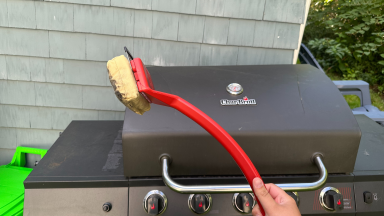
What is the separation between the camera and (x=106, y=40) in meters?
1.52

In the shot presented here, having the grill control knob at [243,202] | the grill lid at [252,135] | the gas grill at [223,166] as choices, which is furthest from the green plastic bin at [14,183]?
the grill control knob at [243,202]

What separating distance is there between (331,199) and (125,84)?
0.76 metres

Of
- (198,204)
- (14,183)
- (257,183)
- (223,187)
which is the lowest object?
(14,183)

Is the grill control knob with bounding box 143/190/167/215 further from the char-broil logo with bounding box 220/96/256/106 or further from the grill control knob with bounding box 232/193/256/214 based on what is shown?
the char-broil logo with bounding box 220/96/256/106

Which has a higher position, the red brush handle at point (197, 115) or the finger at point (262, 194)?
the red brush handle at point (197, 115)

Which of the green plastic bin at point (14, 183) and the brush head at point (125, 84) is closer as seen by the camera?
the brush head at point (125, 84)

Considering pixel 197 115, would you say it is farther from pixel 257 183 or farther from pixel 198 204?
pixel 198 204

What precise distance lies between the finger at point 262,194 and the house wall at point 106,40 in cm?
110

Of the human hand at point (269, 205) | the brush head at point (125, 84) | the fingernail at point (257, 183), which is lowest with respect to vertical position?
the human hand at point (269, 205)

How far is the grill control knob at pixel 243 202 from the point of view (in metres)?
0.82

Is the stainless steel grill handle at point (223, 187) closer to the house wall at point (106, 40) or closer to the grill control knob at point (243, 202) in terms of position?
the grill control knob at point (243, 202)

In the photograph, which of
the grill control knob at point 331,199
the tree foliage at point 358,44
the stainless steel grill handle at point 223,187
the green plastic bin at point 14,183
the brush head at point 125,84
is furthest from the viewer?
the tree foliage at point 358,44

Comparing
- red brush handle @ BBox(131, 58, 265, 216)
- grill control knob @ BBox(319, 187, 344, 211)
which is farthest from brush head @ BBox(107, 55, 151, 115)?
grill control knob @ BBox(319, 187, 344, 211)

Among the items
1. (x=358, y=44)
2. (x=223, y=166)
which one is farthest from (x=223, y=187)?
(x=358, y=44)
